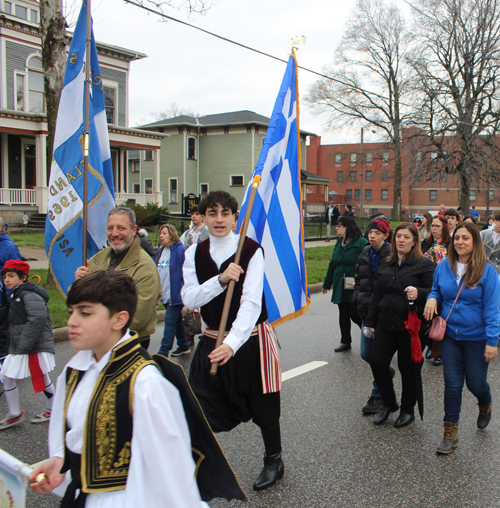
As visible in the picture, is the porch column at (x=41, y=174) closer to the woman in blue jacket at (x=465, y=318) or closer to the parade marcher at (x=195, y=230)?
the parade marcher at (x=195, y=230)

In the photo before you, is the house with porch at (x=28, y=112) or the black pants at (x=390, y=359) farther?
the house with porch at (x=28, y=112)

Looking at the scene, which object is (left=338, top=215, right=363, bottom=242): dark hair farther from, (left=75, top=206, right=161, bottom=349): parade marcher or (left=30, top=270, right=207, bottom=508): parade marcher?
(left=30, top=270, right=207, bottom=508): parade marcher

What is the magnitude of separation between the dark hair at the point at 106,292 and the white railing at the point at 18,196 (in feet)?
75.2

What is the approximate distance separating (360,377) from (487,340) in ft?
6.98

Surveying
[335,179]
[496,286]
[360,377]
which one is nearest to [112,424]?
[496,286]

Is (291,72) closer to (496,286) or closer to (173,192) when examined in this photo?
(496,286)

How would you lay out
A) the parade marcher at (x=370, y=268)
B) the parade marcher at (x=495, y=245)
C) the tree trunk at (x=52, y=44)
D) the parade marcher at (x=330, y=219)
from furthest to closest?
the parade marcher at (x=330, y=219), the tree trunk at (x=52, y=44), the parade marcher at (x=495, y=245), the parade marcher at (x=370, y=268)

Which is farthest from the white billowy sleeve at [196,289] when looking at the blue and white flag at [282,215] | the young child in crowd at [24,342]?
the young child in crowd at [24,342]

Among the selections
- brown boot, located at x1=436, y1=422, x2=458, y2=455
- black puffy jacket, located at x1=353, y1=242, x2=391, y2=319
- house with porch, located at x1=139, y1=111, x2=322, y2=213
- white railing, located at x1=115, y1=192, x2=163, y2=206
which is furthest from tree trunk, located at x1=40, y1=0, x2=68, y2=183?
house with porch, located at x1=139, y1=111, x2=322, y2=213

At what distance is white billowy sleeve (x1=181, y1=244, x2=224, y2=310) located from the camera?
3.09 metres

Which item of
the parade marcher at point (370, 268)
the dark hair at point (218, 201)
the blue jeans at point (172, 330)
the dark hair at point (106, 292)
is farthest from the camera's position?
the blue jeans at point (172, 330)

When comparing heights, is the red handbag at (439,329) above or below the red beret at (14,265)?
below

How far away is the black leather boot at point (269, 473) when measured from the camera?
11.4ft

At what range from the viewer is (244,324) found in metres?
2.92
